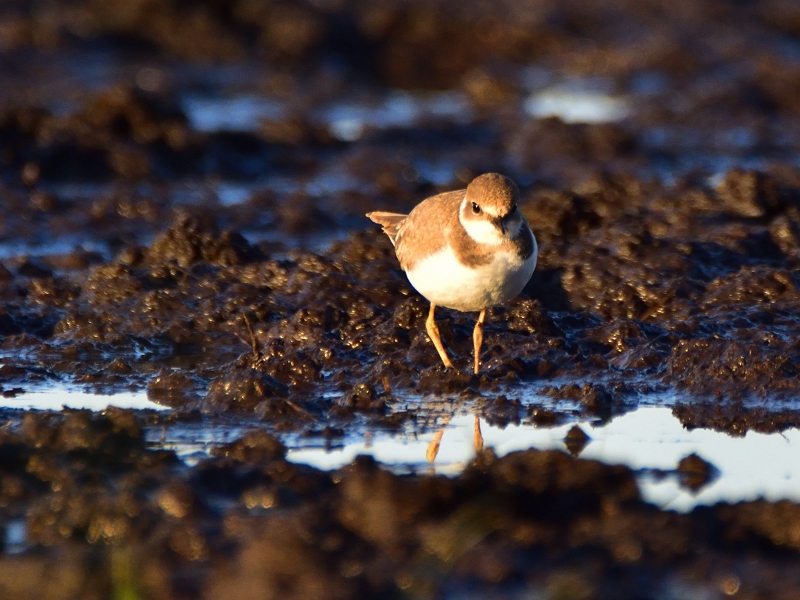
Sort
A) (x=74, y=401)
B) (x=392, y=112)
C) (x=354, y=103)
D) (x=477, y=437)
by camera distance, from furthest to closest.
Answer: (x=354, y=103) < (x=392, y=112) < (x=74, y=401) < (x=477, y=437)

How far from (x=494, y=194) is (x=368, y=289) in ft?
5.80

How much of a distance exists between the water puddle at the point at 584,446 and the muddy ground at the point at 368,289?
14 cm

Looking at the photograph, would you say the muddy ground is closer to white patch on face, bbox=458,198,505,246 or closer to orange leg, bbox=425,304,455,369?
orange leg, bbox=425,304,455,369

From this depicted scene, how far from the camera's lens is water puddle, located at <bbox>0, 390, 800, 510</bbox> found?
17.5 ft

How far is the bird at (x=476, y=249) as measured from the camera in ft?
20.2

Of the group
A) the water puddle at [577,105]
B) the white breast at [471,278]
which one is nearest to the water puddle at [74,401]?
the white breast at [471,278]

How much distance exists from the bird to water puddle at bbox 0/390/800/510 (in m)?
0.65

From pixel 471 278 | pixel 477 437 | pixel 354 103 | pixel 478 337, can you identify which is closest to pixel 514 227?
pixel 471 278

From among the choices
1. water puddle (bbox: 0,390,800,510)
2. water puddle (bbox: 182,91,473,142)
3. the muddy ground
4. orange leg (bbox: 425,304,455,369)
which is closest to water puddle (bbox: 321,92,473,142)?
water puddle (bbox: 182,91,473,142)

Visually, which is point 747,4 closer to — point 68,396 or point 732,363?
point 732,363

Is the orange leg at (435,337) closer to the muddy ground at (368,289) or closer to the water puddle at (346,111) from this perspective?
the muddy ground at (368,289)

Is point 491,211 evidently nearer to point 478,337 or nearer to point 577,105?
point 478,337

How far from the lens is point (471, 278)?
6188 mm

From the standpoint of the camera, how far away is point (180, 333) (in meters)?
7.46
